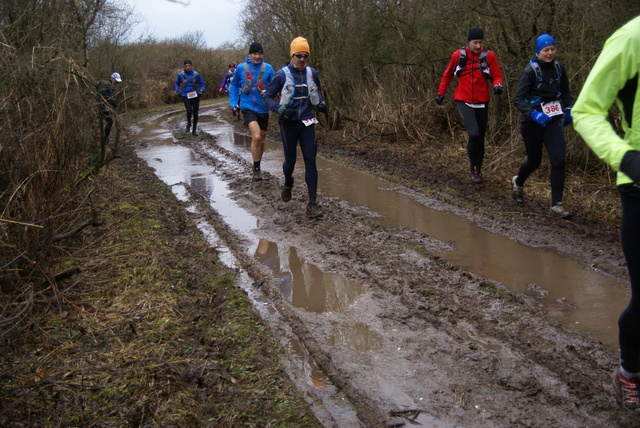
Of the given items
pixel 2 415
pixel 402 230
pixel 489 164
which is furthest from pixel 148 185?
pixel 2 415

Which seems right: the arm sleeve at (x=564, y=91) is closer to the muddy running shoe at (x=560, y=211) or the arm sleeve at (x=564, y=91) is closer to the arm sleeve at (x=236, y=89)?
the muddy running shoe at (x=560, y=211)

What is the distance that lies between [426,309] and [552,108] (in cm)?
346

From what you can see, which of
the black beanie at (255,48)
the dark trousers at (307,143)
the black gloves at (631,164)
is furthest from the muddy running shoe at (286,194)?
the black gloves at (631,164)

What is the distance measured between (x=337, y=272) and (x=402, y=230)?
4.60 feet

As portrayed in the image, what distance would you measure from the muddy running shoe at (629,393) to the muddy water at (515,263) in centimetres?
80

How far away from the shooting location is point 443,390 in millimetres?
3328

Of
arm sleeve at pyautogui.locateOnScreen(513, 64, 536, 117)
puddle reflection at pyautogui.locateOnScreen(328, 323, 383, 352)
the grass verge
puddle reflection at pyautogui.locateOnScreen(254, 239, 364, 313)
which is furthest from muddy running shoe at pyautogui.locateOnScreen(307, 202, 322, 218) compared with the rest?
puddle reflection at pyautogui.locateOnScreen(328, 323, 383, 352)

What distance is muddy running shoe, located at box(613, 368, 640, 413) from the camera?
9.71 ft

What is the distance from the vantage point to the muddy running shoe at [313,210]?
7094 mm

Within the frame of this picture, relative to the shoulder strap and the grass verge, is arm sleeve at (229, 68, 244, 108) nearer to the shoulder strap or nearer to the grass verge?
the grass verge

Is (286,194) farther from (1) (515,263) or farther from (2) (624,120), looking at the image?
(2) (624,120)

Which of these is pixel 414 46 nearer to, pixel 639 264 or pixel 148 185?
pixel 148 185

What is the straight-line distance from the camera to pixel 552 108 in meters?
6.61

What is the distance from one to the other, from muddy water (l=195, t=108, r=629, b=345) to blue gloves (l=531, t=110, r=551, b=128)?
136 centimetres
